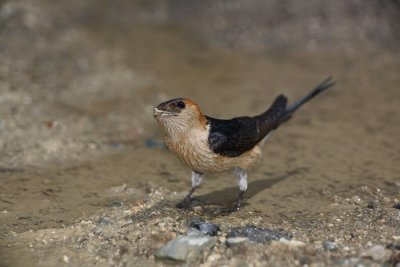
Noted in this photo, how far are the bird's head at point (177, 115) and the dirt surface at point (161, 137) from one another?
2.33 feet

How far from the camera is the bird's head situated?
4871 millimetres

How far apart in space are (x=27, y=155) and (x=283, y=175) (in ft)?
8.87

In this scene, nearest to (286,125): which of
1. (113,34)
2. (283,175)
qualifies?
(283,175)

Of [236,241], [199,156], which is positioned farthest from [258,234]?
[199,156]

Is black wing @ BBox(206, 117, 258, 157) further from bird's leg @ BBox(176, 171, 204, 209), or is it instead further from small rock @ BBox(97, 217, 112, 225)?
small rock @ BBox(97, 217, 112, 225)

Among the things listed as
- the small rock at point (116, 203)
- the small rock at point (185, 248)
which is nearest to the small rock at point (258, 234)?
the small rock at point (185, 248)

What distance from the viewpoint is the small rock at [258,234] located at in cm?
428

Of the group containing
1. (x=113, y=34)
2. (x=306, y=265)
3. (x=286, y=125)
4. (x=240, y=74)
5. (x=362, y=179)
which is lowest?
(x=306, y=265)

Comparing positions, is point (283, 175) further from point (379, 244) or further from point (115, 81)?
point (115, 81)

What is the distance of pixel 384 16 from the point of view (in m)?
11.7

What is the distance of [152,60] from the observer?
10.4 metres

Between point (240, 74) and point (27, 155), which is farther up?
point (240, 74)

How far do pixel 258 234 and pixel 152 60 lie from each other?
6522 mm

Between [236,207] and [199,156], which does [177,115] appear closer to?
[199,156]
